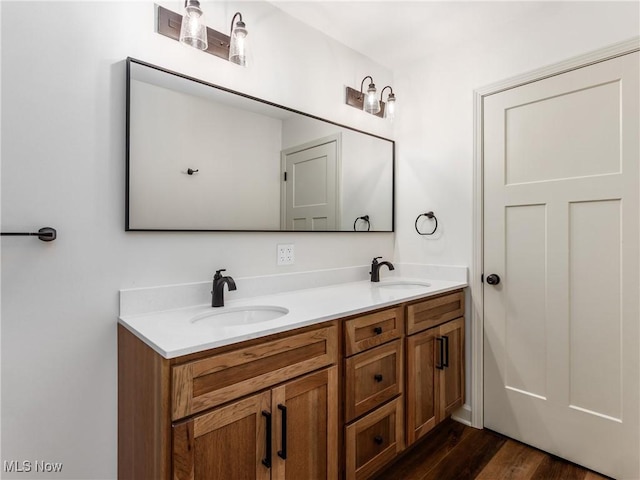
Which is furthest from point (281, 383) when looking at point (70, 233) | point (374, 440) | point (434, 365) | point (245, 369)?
point (434, 365)

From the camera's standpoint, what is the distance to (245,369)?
3.76 ft

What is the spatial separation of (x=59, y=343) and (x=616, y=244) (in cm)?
243

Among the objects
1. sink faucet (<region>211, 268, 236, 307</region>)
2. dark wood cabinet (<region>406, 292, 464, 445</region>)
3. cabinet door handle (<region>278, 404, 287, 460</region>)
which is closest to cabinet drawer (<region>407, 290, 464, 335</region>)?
dark wood cabinet (<region>406, 292, 464, 445</region>)

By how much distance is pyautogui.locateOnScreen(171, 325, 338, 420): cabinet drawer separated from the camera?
1028mm

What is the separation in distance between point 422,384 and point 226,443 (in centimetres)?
112

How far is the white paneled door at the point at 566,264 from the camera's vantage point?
168 centimetres

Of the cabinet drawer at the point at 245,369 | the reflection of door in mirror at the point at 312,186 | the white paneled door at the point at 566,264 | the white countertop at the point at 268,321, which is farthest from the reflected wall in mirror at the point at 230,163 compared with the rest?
the white paneled door at the point at 566,264

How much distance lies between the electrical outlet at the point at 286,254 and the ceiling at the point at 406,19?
4.23 ft

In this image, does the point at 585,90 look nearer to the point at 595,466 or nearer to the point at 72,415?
the point at 595,466

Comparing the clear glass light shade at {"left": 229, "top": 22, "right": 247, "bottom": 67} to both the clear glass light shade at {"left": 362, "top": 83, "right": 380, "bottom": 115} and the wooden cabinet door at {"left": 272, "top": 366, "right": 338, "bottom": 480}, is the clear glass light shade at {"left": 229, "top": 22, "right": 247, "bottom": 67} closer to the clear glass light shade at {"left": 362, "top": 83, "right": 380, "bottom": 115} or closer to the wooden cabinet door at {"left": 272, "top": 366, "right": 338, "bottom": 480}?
the clear glass light shade at {"left": 362, "top": 83, "right": 380, "bottom": 115}

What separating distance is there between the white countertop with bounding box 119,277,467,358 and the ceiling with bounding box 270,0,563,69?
1.53 metres

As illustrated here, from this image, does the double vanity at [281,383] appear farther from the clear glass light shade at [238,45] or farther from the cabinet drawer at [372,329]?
the clear glass light shade at [238,45]

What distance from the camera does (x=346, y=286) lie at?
7.01ft

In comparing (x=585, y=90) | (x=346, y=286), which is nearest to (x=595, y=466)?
(x=346, y=286)
